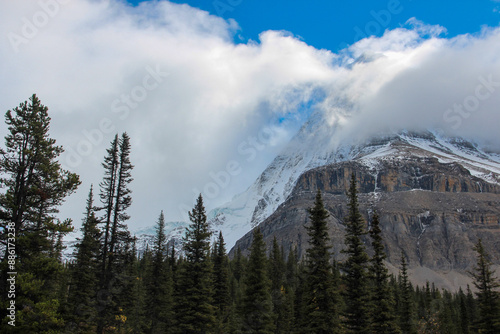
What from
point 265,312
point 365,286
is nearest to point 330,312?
point 365,286

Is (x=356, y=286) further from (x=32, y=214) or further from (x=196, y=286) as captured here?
(x=32, y=214)

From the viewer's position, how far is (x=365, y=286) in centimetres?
3219

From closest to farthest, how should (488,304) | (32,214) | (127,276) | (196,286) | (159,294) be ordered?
(32,214) → (127,276) → (196,286) → (488,304) → (159,294)

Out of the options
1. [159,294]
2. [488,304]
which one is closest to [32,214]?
[159,294]

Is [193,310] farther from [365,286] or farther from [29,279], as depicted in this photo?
[29,279]

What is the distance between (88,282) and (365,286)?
2554 cm

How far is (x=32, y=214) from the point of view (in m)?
19.8

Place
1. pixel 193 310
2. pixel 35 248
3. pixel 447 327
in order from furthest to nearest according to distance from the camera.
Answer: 1. pixel 447 327
2. pixel 193 310
3. pixel 35 248

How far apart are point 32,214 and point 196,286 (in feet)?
63.5

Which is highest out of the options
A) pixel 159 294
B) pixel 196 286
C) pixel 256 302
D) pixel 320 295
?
pixel 196 286

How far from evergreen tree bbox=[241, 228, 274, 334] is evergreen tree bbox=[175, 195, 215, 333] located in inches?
136

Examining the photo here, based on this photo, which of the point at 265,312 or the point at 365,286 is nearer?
the point at 365,286

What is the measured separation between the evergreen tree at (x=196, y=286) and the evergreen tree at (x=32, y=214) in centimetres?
1643

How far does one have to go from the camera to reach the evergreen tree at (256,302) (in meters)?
37.0
